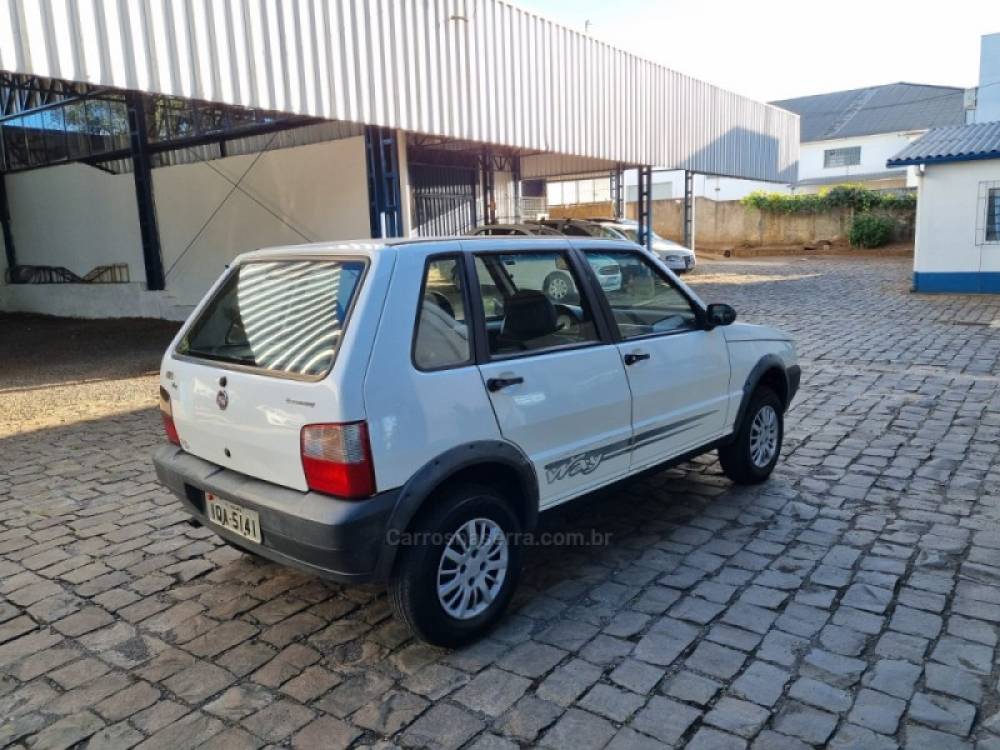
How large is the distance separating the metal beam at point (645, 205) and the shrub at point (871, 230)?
12.1 meters

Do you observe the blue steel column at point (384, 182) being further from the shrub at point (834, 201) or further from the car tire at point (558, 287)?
the shrub at point (834, 201)

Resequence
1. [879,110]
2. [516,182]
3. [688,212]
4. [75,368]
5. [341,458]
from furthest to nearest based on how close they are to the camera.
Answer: [879,110]
[688,212]
[516,182]
[75,368]
[341,458]

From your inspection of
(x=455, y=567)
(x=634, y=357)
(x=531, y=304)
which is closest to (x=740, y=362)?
(x=634, y=357)

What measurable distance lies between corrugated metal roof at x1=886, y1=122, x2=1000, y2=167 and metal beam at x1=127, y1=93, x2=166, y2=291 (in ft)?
49.9

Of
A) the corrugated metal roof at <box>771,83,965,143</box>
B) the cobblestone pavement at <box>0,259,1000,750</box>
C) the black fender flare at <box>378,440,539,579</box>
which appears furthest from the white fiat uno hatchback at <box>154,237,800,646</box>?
the corrugated metal roof at <box>771,83,965,143</box>

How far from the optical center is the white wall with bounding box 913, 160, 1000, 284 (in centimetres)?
1515

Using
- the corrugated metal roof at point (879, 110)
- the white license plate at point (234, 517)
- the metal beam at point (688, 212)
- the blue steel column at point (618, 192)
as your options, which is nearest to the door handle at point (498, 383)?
the white license plate at point (234, 517)

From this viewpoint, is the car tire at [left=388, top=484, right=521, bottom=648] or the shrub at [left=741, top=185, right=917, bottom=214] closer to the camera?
the car tire at [left=388, top=484, right=521, bottom=648]

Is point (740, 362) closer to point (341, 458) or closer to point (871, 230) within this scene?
point (341, 458)

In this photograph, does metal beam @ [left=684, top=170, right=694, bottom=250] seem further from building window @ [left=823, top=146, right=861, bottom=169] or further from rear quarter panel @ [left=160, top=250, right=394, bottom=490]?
building window @ [left=823, top=146, right=861, bottom=169]

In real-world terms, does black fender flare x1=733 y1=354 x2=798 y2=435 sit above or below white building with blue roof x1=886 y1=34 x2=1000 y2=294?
below

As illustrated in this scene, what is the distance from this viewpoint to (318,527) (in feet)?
8.99

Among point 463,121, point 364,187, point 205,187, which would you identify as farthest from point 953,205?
point 205,187

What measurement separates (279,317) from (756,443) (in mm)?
3185
